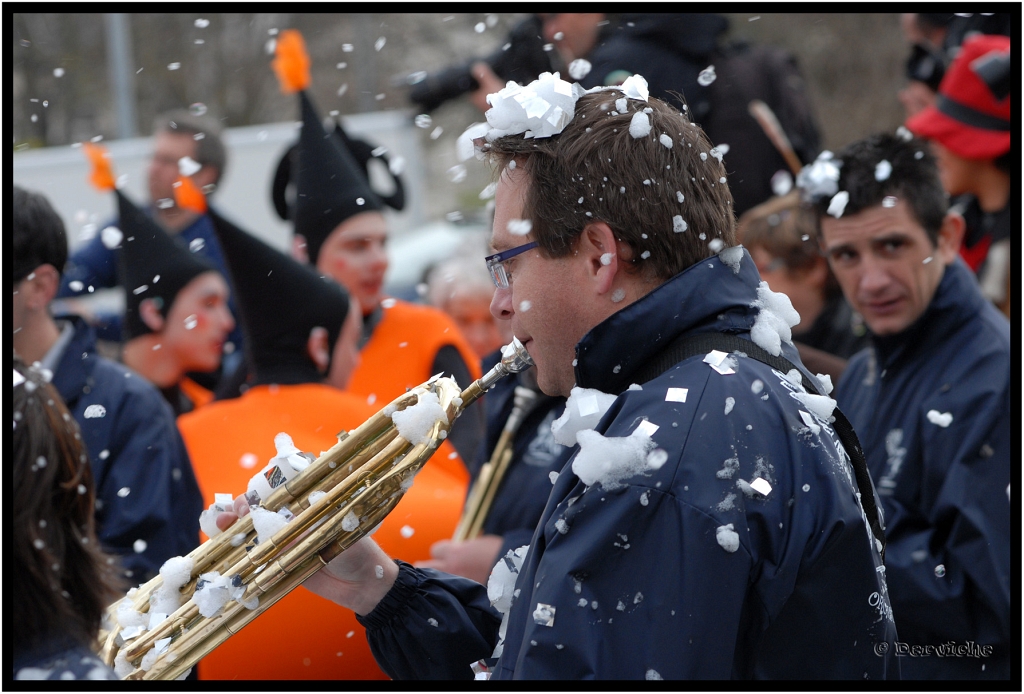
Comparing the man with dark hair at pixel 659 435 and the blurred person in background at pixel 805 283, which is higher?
the man with dark hair at pixel 659 435

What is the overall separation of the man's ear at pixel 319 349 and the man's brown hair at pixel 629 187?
2.03 metres

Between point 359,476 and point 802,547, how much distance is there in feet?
3.25

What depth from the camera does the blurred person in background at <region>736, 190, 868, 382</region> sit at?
4.69m

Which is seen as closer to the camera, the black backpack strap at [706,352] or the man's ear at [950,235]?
the black backpack strap at [706,352]

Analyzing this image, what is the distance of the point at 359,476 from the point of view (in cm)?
228

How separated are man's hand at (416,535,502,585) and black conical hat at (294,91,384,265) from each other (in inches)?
81.8

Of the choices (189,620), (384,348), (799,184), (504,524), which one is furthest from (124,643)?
(799,184)

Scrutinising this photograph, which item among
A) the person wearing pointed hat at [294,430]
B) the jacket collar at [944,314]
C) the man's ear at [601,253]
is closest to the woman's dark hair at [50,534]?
the person wearing pointed hat at [294,430]

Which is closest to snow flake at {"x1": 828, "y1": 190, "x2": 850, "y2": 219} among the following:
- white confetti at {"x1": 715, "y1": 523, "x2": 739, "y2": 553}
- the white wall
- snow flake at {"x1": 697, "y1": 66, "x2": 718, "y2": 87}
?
snow flake at {"x1": 697, "y1": 66, "x2": 718, "y2": 87}

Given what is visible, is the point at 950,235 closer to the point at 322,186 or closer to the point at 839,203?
the point at 839,203

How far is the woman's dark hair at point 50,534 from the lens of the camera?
2070mm

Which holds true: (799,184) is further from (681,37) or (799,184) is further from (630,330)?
(630,330)

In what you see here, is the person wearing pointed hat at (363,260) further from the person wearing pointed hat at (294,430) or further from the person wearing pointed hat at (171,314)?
the person wearing pointed hat at (171,314)

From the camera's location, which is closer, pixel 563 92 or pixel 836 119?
pixel 563 92
